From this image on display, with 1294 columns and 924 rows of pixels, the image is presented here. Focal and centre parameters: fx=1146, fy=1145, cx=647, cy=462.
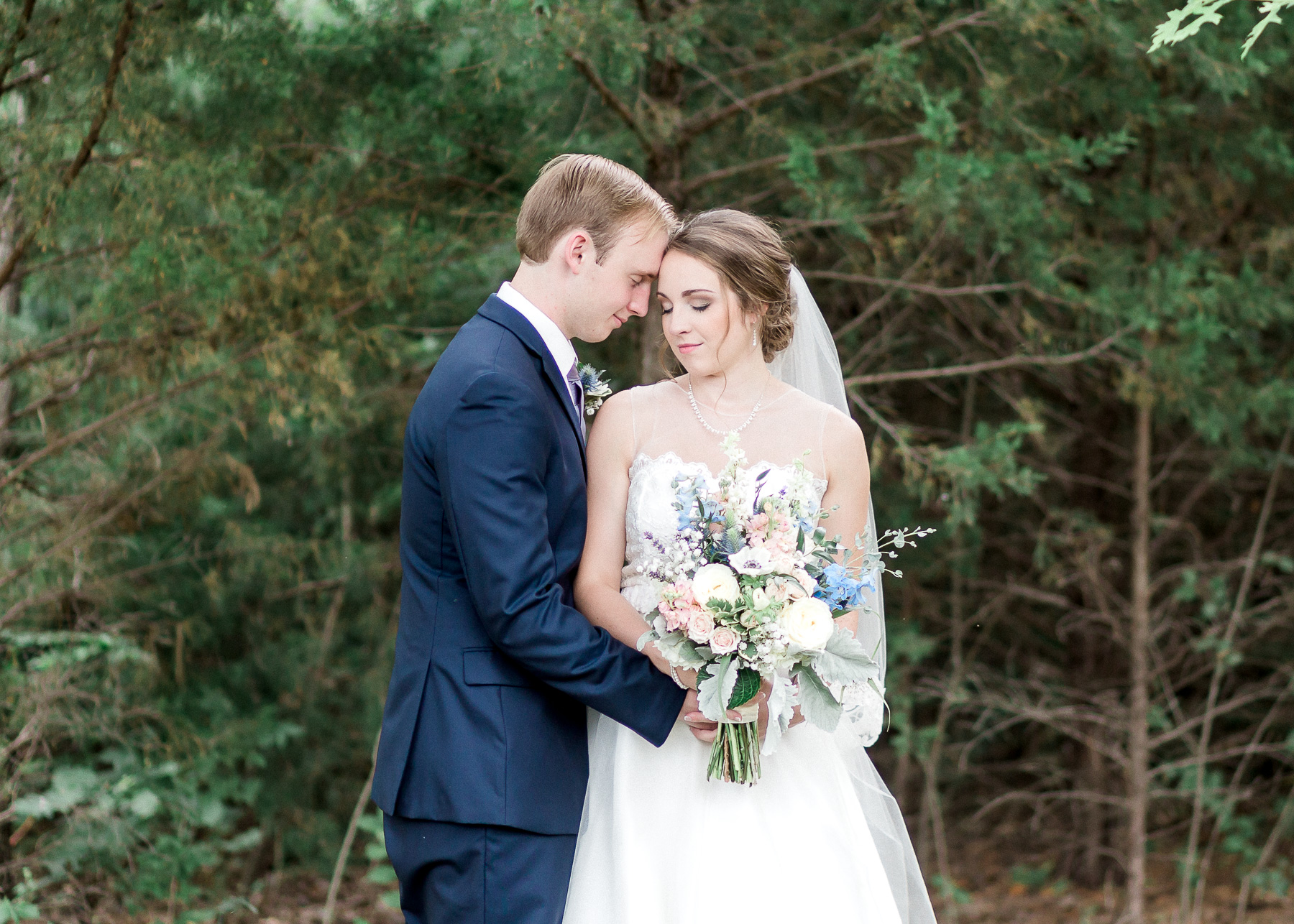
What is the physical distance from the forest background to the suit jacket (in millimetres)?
1627

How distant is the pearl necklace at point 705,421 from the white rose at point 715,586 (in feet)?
1.93

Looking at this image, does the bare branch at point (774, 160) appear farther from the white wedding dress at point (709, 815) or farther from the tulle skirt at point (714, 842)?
the tulle skirt at point (714, 842)

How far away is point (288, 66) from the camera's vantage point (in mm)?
4020

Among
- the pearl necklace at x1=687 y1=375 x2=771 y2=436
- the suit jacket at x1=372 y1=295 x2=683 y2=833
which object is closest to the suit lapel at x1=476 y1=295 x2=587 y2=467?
the suit jacket at x1=372 y1=295 x2=683 y2=833

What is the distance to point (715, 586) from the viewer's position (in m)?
2.30

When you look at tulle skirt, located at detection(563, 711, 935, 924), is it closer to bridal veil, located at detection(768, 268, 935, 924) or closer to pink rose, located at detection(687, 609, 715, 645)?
bridal veil, located at detection(768, 268, 935, 924)

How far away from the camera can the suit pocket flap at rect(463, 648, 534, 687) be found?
2.41 meters

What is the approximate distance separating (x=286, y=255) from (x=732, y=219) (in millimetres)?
1979

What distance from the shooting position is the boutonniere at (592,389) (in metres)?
3.01

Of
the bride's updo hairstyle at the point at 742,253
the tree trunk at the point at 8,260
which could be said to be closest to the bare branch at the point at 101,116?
the tree trunk at the point at 8,260

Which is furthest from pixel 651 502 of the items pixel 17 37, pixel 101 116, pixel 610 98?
pixel 17 37

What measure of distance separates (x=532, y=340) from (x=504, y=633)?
2.10 ft

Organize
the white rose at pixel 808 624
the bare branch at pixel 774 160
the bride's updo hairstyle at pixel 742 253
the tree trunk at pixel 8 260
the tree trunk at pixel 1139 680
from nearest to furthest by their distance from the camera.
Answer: the white rose at pixel 808 624, the bride's updo hairstyle at pixel 742 253, the tree trunk at pixel 8 260, the bare branch at pixel 774 160, the tree trunk at pixel 1139 680

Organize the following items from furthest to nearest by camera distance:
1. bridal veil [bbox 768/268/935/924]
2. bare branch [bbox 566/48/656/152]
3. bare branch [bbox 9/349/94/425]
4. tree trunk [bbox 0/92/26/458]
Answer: bare branch [bbox 9/349/94/425] < tree trunk [bbox 0/92/26/458] < bare branch [bbox 566/48/656/152] < bridal veil [bbox 768/268/935/924]
